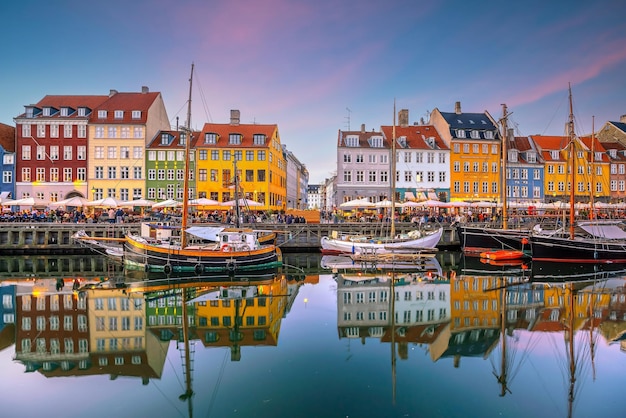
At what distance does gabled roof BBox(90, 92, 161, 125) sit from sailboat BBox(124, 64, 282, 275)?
97.1ft

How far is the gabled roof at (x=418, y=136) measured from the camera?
174 feet

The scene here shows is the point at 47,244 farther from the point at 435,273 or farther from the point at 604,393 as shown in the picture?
the point at 604,393

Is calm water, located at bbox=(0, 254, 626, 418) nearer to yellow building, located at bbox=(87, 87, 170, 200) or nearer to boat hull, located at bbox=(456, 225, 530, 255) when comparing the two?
boat hull, located at bbox=(456, 225, 530, 255)

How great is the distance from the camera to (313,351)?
1196 centimetres

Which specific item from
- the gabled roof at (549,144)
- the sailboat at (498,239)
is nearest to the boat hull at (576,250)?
the sailboat at (498,239)

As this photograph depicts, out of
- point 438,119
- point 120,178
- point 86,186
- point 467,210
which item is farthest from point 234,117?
point 467,210

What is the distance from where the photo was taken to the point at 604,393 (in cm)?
943

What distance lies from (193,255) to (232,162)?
2808 cm

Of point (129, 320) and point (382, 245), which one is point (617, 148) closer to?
point (382, 245)

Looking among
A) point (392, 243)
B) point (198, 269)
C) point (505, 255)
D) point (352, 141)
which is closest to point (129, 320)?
point (198, 269)

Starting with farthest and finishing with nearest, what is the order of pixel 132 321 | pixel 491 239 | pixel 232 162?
pixel 232 162
pixel 491 239
pixel 132 321

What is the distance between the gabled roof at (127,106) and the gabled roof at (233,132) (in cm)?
708

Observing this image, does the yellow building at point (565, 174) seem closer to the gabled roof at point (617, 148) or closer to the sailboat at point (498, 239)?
the gabled roof at point (617, 148)

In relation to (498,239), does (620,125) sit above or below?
above
